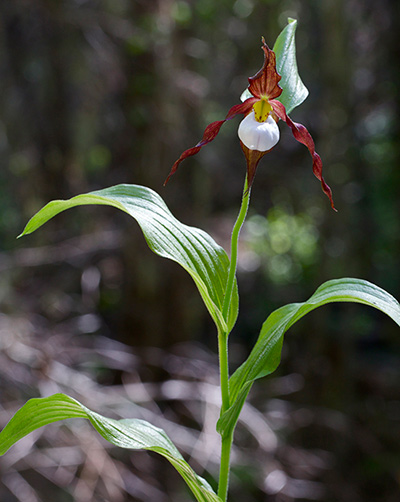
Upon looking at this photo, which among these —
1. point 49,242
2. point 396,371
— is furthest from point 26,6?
point 396,371

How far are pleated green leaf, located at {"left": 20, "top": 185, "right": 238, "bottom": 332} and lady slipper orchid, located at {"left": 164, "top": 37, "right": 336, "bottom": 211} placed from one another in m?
0.04

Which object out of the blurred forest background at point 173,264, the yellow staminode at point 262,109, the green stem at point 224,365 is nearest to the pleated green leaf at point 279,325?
the green stem at point 224,365

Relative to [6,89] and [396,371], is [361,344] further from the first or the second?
[6,89]

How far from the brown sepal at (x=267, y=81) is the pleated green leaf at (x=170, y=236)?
0.14m

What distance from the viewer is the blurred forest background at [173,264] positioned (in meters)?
1.77

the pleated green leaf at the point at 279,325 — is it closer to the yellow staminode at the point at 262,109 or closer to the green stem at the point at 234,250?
the green stem at the point at 234,250

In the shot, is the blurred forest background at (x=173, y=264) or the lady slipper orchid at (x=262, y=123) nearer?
the lady slipper orchid at (x=262, y=123)

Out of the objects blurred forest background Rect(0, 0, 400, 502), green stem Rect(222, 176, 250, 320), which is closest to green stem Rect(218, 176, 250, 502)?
green stem Rect(222, 176, 250, 320)

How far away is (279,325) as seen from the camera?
52 centimetres

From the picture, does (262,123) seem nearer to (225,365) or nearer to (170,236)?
(170,236)

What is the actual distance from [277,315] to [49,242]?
194 centimetres

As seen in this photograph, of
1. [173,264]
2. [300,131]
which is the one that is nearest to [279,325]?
[300,131]

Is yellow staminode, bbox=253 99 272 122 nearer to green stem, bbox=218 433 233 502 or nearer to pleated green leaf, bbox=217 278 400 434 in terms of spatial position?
pleated green leaf, bbox=217 278 400 434

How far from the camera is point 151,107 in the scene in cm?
224
